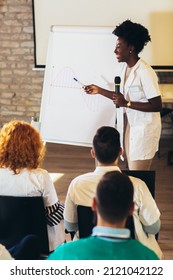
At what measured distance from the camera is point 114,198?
1623mm

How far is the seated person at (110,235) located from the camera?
1.55 metres

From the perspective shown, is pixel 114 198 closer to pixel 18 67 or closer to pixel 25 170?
pixel 25 170

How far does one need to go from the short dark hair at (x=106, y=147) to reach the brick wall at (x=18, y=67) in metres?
3.66

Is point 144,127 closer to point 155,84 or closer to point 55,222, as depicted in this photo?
point 155,84

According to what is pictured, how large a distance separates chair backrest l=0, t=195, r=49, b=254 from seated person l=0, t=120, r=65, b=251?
84 mm

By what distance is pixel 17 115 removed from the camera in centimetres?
646

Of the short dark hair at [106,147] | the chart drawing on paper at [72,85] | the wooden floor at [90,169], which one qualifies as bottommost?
the wooden floor at [90,169]

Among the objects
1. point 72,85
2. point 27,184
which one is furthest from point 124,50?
point 27,184

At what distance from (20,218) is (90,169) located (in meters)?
2.82

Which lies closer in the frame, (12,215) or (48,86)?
(12,215)

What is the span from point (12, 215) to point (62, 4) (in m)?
3.66

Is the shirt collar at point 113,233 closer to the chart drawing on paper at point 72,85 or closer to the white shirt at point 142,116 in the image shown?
the white shirt at point 142,116

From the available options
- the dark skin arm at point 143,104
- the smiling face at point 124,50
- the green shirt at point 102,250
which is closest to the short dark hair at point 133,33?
the smiling face at point 124,50
